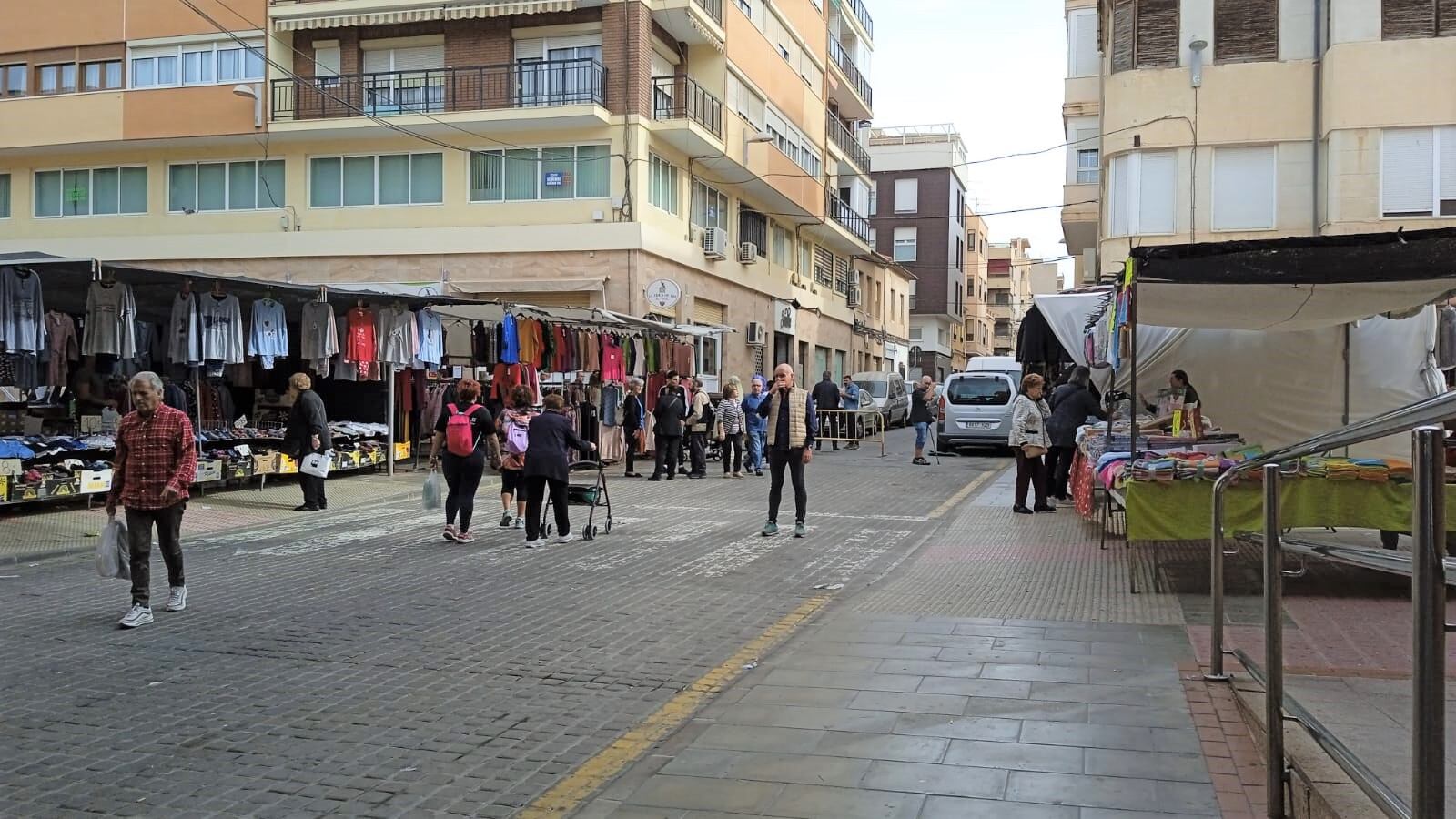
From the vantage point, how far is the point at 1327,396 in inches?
583

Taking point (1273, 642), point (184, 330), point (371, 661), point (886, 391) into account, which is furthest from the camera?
point (886, 391)

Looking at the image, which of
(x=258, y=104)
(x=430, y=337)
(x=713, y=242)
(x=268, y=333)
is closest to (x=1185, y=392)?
(x=430, y=337)

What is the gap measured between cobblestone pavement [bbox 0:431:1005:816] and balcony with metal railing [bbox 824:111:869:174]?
3329cm

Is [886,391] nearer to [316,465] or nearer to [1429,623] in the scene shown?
[316,465]

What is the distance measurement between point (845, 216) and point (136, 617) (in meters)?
39.9

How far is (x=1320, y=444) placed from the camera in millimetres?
3559

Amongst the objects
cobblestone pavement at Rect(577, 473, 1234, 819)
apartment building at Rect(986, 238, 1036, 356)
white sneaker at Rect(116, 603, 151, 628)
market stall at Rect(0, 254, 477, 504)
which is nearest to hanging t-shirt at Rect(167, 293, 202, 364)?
market stall at Rect(0, 254, 477, 504)

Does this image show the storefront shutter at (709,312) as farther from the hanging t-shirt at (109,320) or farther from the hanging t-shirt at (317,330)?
the hanging t-shirt at (109,320)

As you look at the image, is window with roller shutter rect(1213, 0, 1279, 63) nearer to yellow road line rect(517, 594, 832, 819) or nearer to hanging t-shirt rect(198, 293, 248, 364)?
Answer: hanging t-shirt rect(198, 293, 248, 364)

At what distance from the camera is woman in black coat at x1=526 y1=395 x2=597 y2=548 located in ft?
38.4

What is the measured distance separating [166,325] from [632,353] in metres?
8.20

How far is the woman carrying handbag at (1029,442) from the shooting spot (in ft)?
46.4

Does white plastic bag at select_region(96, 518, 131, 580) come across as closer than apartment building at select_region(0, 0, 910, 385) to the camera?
Yes

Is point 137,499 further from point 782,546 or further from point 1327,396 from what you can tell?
point 1327,396
